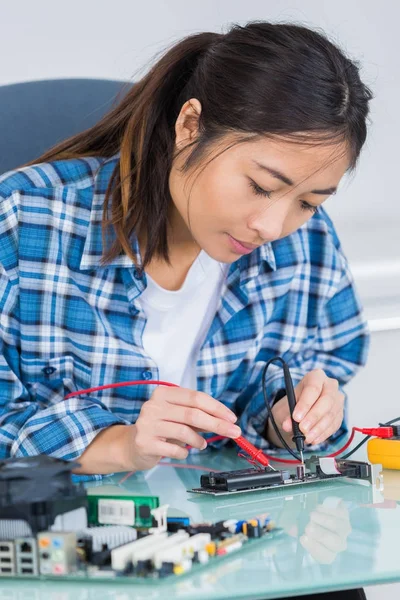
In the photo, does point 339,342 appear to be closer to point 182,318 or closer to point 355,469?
point 182,318

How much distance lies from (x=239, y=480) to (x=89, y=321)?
0.39 meters

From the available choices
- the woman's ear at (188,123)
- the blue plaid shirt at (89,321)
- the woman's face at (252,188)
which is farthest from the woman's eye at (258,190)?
the blue plaid shirt at (89,321)

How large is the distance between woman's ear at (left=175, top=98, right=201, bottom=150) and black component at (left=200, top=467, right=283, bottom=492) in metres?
0.46

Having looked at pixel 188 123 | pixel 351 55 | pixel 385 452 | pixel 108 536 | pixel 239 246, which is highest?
pixel 351 55

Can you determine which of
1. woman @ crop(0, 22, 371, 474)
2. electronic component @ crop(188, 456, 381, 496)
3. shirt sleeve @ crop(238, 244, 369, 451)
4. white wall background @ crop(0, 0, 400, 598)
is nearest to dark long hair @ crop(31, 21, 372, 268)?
woman @ crop(0, 22, 371, 474)

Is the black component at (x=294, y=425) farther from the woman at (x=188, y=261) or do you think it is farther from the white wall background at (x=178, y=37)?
the white wall background at (x=178, y=37)

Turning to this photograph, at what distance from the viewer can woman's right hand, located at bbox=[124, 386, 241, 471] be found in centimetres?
94

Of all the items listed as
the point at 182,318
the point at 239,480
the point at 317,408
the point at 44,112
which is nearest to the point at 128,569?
the point at 239,480

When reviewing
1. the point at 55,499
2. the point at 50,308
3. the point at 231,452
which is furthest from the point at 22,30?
A: the point at 55,499

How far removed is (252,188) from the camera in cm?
107

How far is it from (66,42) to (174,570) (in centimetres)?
143

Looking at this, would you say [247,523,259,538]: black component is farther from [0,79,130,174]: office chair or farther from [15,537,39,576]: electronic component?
[0,79,130,174]: office chair

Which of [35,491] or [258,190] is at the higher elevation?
[258,190]

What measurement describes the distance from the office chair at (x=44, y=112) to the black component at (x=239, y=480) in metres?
0.69
